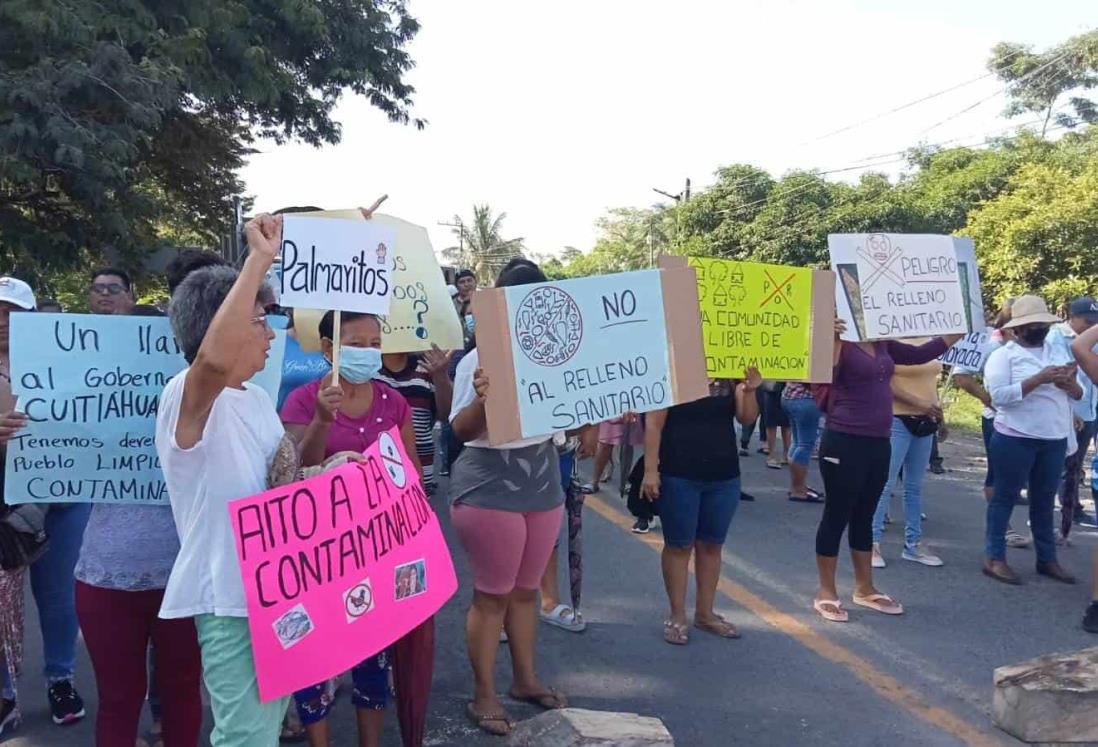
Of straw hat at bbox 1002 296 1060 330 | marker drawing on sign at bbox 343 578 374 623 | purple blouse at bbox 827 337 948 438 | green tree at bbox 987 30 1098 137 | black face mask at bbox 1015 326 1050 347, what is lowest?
marker drawing on sign at bbox 343 578 374 623

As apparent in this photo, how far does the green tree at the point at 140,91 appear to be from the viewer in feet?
27.6

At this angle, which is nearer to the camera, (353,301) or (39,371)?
(39,371)

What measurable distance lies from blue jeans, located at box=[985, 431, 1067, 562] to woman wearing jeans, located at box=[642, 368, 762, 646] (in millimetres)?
2117

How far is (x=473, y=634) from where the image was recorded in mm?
3656

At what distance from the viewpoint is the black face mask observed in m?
5.59

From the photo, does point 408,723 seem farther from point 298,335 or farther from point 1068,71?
point 1068,71

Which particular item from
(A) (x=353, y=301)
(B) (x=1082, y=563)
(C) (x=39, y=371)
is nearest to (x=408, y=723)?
(A) (x=353, y=301)

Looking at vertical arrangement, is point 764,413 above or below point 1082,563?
above

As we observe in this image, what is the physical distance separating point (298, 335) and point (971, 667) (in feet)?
11.7

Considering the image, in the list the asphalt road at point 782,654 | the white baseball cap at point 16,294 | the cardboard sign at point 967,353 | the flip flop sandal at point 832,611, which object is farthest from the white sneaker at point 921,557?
the white baseball cap at point 16,294

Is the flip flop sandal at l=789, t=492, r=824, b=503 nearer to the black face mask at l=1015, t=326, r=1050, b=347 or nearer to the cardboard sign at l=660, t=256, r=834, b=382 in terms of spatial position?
the black face mask at l=1015, t=326, r=1050, b=347

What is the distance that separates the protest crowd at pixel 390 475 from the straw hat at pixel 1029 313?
18 mm

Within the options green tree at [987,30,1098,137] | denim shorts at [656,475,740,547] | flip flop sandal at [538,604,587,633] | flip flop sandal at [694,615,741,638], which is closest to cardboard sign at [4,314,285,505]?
denim shorts at [656,475,740,547]

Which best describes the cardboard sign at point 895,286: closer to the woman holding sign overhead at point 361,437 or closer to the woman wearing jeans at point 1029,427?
the woman wearing jeans at point 1029,427
